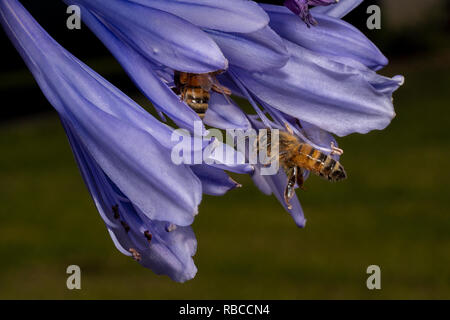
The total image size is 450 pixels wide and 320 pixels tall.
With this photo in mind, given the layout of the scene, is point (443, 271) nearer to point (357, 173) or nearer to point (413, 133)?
point (357, 173)

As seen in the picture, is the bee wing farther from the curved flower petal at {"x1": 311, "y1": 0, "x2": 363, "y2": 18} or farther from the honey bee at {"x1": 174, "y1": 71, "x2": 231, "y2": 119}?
the curved flower petal at {"x1": 311, "y1": 0, "x2": 363, "y2": 18}

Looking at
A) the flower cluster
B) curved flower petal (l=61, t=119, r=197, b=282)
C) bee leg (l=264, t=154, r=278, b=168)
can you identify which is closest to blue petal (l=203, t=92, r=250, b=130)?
the flower cluster

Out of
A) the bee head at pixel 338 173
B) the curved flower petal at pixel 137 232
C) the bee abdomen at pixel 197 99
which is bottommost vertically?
the curved flower petal at pixel 137 232

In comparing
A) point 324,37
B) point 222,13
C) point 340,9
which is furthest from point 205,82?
point 340,9

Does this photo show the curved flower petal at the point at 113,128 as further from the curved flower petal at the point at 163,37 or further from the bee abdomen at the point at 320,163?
the bee abdomen at the point at 320,163

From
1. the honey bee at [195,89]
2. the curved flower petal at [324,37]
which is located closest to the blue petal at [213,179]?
the honey bee at [195,89]

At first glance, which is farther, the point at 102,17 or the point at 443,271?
the point at 443,271

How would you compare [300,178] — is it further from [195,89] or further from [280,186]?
[195,89]

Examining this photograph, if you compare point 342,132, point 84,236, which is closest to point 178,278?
point 342,132
